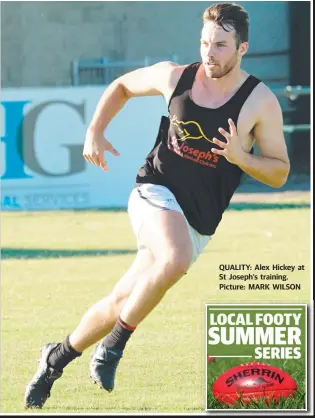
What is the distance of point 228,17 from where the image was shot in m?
6.14

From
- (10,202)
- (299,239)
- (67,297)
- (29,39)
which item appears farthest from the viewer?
(29,39)

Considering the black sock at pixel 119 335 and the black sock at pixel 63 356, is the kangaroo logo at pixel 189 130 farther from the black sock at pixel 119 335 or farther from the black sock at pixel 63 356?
the black sock at pixel 63 356

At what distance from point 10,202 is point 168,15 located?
746cm

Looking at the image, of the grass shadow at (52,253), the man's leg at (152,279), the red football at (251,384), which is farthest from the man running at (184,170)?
the grass shadow at (52,253)

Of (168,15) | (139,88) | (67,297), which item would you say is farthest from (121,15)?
(139,88)

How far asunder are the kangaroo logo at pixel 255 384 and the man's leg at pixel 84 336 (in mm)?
655

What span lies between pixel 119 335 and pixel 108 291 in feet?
12.3

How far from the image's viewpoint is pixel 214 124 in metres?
6.16

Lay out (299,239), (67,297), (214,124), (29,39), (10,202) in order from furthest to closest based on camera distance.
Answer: (29,39) → (10,202) → (299,239) → (67,297) → (214,124)

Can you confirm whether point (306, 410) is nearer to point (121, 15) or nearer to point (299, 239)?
point (299, 239)

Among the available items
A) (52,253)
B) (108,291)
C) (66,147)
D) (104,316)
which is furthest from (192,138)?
(66,147)

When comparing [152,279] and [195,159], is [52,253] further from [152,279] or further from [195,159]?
[152,279]

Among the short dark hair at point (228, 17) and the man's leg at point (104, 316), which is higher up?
the short dark hair at point (228, 17)

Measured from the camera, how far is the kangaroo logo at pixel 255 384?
6.23m
